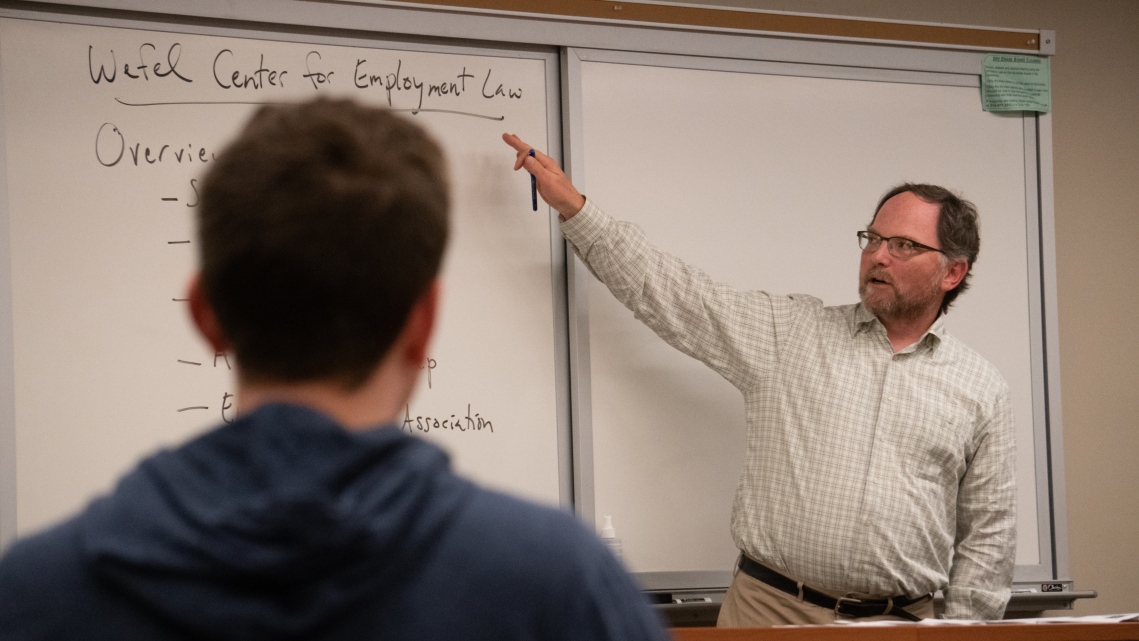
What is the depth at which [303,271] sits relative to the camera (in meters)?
0.60

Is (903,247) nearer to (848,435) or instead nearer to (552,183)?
(848,435)

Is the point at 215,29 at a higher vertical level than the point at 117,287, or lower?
higher

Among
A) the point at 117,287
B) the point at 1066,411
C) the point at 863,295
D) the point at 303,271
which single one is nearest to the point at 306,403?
the point at 303,271

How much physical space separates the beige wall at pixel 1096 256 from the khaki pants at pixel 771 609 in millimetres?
951

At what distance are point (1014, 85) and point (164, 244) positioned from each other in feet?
7.05

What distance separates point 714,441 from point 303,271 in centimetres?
196

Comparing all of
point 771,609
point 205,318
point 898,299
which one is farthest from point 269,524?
point 898,299

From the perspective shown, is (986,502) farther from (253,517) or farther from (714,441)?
(253,517)

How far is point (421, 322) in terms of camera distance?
2.14 ft

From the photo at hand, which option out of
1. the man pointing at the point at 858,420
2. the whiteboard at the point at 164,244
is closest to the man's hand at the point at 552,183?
the man pointing at the point at 858,420

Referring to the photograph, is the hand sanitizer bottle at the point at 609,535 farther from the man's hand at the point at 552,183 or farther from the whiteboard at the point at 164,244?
the man's hand at the point at 552,183

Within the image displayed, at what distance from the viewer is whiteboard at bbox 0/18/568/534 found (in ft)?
6.61

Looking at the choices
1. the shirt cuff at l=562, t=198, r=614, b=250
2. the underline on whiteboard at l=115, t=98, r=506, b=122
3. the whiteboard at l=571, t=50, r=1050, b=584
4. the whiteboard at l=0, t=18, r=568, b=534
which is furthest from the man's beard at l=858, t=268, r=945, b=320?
the underline on whiteboard at l=115, t=98, r=506, b=122

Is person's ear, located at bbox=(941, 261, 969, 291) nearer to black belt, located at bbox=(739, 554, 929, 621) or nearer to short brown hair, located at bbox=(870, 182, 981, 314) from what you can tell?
short brown hair, located at bbox=(870, 182, 981, 314)
